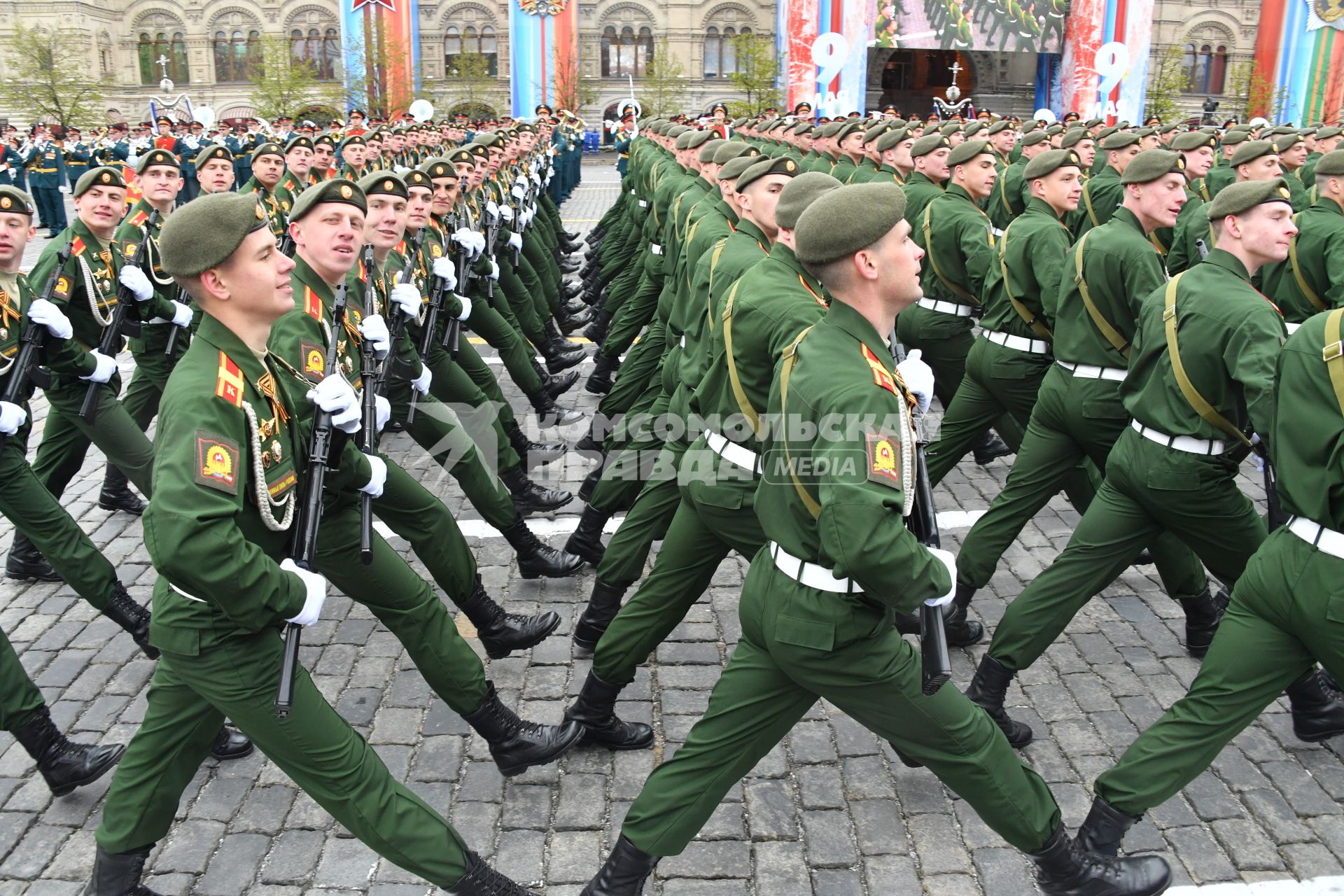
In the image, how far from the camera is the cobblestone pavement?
3424mm

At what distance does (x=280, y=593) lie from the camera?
283 centimetres

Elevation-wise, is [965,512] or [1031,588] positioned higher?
[1031,588]

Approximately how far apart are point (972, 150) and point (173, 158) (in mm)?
5350

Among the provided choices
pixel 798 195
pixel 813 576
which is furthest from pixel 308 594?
pixel 798 195

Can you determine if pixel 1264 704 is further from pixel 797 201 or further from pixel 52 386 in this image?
pixel 52 386

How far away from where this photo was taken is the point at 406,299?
17.9 ft

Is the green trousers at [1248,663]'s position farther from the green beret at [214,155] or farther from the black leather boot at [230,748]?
the green beret at [214,155]

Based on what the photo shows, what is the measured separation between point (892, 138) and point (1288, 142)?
3.92 meters

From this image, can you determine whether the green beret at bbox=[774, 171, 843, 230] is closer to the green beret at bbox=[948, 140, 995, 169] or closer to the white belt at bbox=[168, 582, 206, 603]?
the white belt at bbox=[168, 582, 206, 603]

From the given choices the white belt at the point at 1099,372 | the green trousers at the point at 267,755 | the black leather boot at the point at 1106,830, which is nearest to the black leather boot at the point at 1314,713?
the black leather boot at the point at 1106,830

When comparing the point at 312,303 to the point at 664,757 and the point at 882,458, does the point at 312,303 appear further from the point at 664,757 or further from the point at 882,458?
the point at 882,458

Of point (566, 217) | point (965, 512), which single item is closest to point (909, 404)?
point (965, 512)

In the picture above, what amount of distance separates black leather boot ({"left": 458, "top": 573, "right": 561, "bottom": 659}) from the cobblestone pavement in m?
0.11

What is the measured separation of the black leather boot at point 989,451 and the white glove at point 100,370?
17.1 ft
